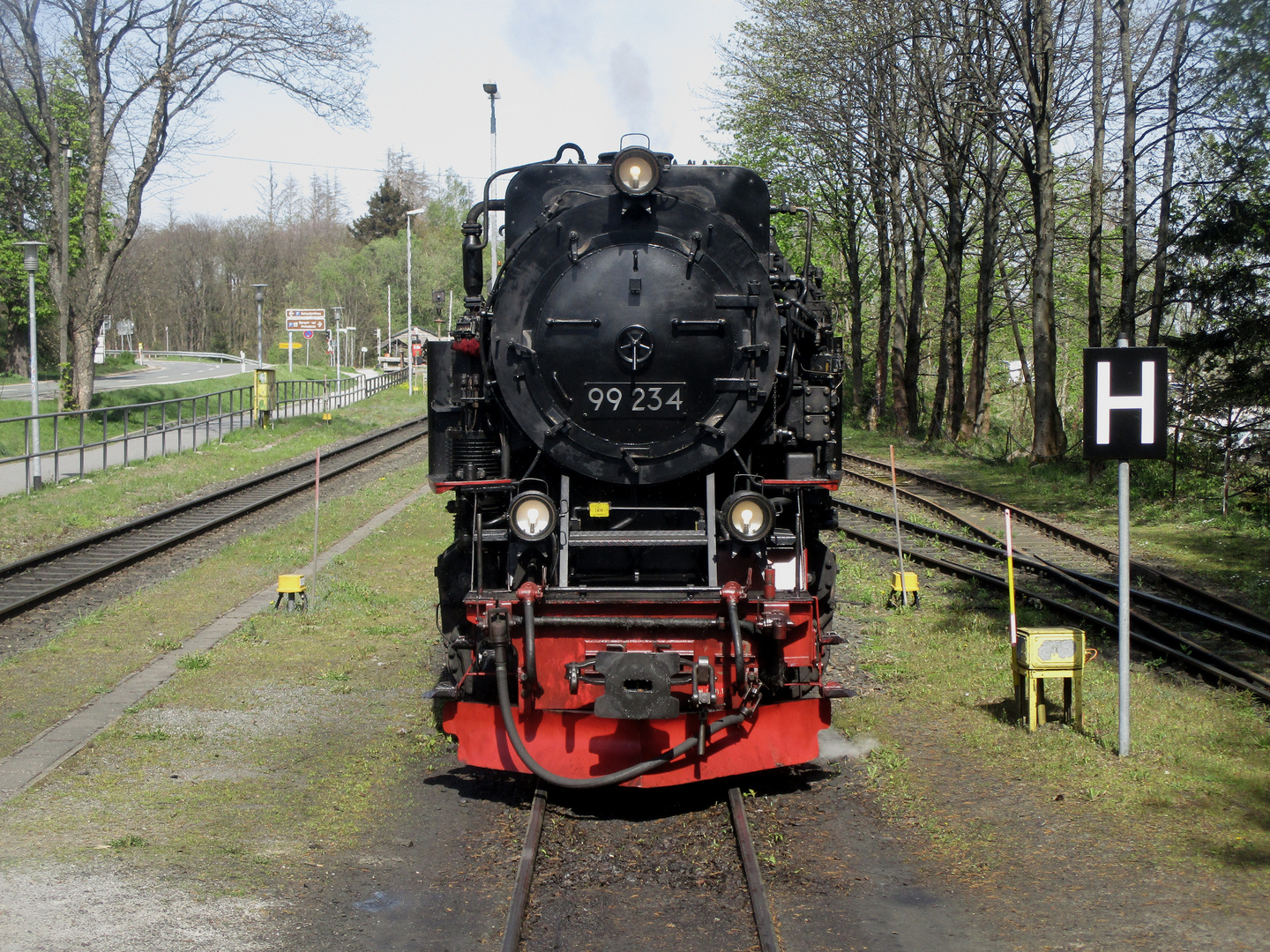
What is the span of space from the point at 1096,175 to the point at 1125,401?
1572cm

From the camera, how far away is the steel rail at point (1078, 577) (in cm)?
1053

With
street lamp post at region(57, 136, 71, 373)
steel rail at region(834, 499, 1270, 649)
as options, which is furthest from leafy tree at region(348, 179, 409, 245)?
steel rail at region(834, 499, 1270, 649)

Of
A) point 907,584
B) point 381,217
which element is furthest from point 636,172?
point 381,217

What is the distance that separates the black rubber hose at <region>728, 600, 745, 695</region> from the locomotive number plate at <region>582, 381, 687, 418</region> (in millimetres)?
1312

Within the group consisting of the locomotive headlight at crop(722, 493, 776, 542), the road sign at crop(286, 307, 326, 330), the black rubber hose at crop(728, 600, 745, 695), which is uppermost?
the road sign at crop(286, 307, 326, 330)

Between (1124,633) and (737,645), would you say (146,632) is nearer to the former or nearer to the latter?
(737,645)

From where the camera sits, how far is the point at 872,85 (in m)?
29.2

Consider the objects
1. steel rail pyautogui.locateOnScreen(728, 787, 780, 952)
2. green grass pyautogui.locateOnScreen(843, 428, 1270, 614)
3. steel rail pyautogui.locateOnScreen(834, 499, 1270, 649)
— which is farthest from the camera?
green grass pyautogui.locateOnScreen(843, 428, 1270, 614)

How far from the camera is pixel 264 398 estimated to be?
107ft

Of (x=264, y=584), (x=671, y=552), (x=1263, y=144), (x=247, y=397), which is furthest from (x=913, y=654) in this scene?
(x=247, y=397)

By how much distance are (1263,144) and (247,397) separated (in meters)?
28.6

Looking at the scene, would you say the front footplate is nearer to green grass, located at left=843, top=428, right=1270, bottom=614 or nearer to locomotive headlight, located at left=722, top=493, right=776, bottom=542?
locomotive headlight, located at left=722, top=493, right=776, bottom=542

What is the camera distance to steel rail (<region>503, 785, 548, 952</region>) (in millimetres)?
4809

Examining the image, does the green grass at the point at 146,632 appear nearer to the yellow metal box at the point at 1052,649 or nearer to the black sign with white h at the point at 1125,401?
the yellow metal box at the point at 1052,649
